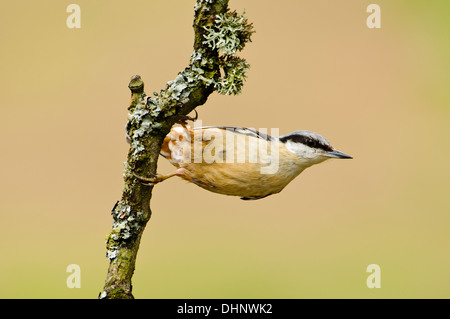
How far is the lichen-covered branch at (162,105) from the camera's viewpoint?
186 cm

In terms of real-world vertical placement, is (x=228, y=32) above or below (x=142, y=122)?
above

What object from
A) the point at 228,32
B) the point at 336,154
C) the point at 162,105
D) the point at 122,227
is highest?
the point at 228,32

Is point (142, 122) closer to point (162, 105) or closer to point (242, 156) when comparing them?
point (162, 105)

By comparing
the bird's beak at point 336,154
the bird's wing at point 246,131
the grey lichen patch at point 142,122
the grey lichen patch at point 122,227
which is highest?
the bird's wing at point 246,131

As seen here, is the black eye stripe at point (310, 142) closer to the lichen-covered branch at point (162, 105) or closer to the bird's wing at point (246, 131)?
the bird's wing at point (246, 131)

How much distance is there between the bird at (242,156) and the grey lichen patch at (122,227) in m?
0.28

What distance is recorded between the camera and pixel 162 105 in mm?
1968

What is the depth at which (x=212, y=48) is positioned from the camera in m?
1.88

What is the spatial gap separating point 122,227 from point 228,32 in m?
0.89

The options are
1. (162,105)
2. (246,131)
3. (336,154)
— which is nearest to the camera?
(162,105)

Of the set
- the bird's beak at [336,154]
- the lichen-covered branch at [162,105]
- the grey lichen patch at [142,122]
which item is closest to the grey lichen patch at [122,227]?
the lichen-covered branch at [162,105]

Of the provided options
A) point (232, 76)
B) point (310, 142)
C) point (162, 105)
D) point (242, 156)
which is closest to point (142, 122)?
point (162, 105)
